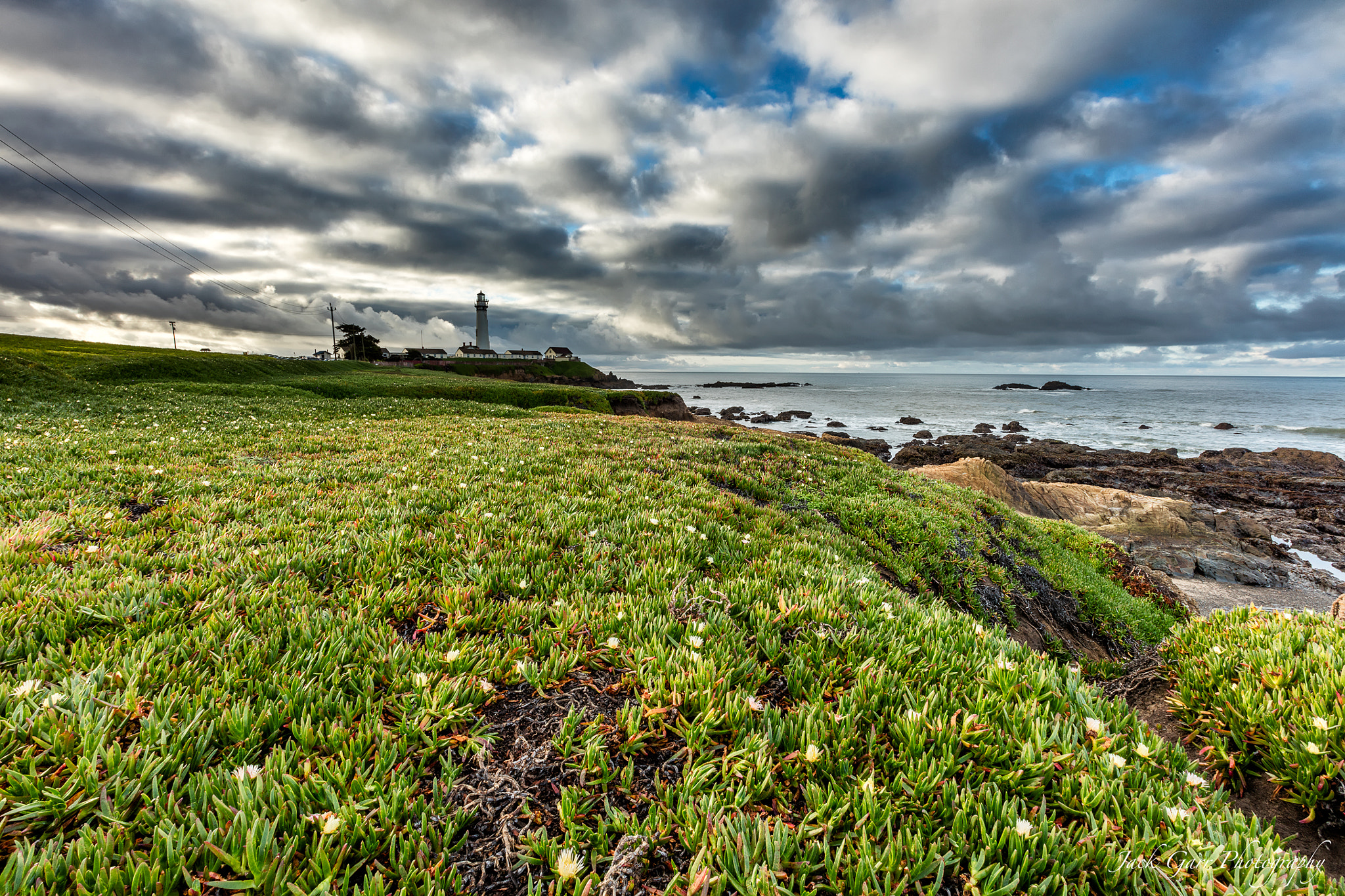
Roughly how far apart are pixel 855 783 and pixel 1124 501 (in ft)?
90.5

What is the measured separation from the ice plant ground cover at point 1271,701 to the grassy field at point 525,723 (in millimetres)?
586

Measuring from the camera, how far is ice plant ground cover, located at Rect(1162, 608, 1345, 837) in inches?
113

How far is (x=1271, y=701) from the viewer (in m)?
3.32

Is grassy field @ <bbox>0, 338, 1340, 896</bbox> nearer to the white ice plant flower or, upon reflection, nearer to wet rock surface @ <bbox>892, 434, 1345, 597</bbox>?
the white ice plant flower

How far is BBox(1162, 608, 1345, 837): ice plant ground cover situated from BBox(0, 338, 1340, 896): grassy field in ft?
1.92

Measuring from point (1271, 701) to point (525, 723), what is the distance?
4.82m

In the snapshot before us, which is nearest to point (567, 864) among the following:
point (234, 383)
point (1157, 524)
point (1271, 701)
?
point (1271, 701)

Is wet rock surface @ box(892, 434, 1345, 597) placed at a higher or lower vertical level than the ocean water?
lower

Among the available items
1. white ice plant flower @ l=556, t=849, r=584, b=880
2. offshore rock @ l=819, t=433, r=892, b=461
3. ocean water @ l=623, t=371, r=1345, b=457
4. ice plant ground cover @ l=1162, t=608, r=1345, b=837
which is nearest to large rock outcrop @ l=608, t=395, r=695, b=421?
ocean water @ l=623, t=371, r=1345, b=457

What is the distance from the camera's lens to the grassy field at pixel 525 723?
7.29 feet

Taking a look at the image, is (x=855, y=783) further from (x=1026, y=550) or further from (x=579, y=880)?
(x=1026, y=550)

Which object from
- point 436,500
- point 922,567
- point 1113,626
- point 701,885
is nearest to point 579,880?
point 701,885

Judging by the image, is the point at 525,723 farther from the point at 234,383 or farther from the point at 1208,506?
the point at 234,383

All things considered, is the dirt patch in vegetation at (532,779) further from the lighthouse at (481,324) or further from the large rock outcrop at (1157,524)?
the lighthouse at (481,324)
